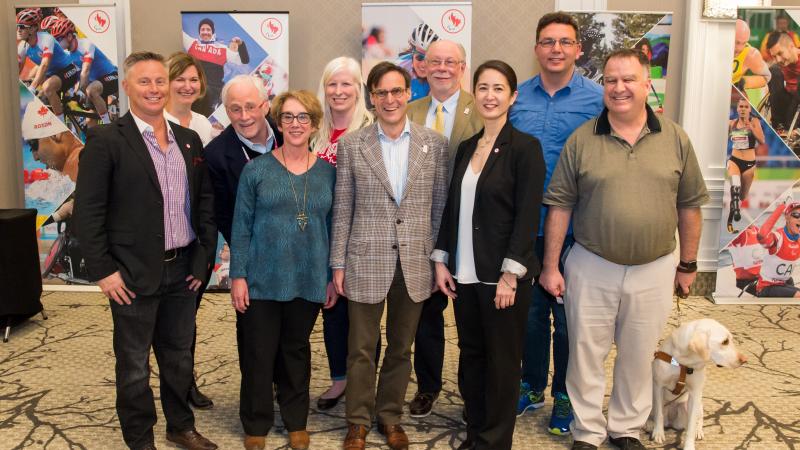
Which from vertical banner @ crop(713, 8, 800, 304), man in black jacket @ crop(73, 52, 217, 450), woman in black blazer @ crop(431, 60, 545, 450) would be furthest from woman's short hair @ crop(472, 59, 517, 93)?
vertical banner @ crop(713, 8, 800, 304)

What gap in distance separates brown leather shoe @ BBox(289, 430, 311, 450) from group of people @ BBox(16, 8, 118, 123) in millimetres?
3512

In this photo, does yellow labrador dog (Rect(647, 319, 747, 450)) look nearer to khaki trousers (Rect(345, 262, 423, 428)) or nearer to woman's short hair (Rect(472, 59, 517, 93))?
khaki trousers (Rect(345, 262, 423, 428))

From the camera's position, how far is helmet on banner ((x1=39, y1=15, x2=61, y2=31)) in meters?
5.23

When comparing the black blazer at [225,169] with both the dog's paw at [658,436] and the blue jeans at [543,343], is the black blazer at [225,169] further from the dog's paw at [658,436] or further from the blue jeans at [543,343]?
the dog's paw at [658,436]

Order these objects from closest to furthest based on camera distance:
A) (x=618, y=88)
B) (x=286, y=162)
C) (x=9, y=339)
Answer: (x=618, y=88)
(x=286, y=162)
(x=9, y=339)

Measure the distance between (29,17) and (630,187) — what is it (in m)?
4.79

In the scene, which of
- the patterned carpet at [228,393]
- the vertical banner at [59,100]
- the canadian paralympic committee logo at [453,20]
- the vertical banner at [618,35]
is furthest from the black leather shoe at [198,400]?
the vertical banner at [618,35]

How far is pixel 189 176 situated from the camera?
8.66 ft

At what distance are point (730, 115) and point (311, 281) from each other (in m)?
3.80

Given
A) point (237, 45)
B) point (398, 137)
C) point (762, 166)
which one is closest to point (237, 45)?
point (237, 45)

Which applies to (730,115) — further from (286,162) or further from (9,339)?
(9,339)

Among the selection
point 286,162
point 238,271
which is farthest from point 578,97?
point 238,271

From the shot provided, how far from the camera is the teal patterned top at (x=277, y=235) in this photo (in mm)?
2633

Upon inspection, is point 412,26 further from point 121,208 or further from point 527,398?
point 121,208
